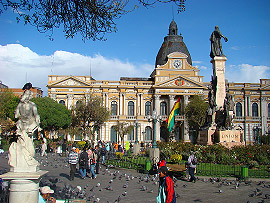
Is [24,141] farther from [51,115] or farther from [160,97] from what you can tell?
[160,97]

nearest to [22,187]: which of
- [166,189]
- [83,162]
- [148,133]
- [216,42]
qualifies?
[166,189]

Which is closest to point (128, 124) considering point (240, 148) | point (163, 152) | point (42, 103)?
point (42, 103)

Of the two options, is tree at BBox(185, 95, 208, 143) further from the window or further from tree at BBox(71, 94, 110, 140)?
tree at BBox(71, 94, 110, 140)

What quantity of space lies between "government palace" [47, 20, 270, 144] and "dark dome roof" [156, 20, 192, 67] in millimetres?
4926

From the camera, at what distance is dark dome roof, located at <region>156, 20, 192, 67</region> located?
178 feet

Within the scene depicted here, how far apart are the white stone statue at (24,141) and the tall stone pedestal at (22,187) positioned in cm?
19

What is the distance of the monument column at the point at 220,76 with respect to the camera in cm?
1766

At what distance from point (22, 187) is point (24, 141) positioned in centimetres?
87

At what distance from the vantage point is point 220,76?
17891mm

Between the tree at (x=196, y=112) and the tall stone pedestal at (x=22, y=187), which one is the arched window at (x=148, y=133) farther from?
the tall stone pedestal at (x=22, y=187)

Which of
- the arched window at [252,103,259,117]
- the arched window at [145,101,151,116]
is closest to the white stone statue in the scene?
the arched window at [145,101,151,116]

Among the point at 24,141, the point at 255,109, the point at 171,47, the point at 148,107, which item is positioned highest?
the point at 171,47

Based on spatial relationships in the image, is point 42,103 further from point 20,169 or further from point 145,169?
point 20,169

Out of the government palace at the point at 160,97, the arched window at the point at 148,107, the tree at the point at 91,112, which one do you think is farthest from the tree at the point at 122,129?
the arched window at the point at 148,107
